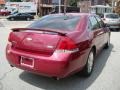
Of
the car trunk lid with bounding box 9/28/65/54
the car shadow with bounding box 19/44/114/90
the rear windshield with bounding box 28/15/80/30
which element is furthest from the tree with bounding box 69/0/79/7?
the car trunk lid with bounding box 9/28/65/54

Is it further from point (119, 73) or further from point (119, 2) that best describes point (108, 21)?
point (119, 2)

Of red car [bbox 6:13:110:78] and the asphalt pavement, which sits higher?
red car [bbox 6:13:110:78]

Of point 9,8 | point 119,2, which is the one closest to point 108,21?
point 119,2

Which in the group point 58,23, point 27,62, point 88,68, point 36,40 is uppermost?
point 58,23

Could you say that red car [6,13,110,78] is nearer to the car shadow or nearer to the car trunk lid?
the car trunk lid

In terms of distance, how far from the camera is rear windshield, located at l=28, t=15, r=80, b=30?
19.7 ft

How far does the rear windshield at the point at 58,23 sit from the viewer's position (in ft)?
19.7

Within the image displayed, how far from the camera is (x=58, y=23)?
616 cm

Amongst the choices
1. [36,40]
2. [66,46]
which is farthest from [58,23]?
[66,46]

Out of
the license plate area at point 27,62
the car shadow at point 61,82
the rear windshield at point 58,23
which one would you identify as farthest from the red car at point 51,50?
the car shadow at point 61,82

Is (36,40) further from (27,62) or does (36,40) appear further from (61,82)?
(61,82)

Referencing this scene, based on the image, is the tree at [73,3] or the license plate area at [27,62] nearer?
the license plate area at [27,62]

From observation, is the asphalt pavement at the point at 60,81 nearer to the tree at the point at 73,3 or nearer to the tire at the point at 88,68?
the tire at the point at 88,68

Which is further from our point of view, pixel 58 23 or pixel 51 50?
pixel 58 23
